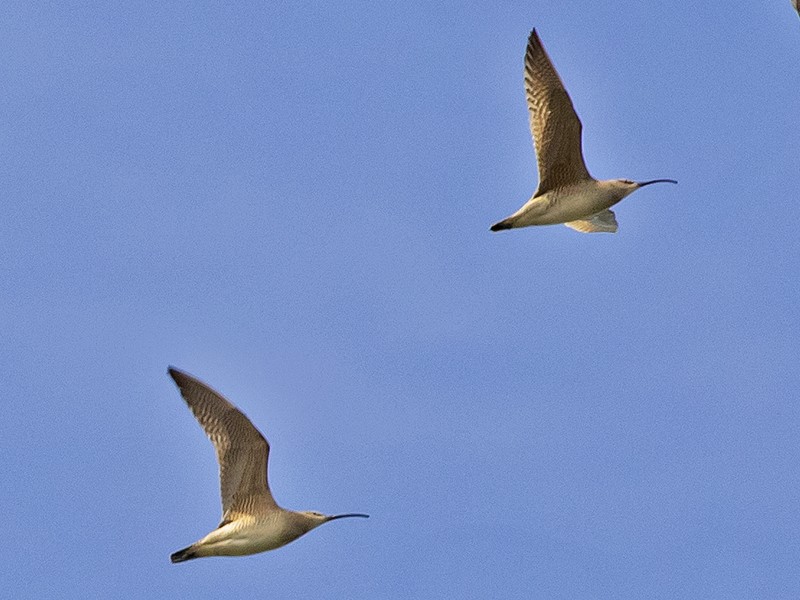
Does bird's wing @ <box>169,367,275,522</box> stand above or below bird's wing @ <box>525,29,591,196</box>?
below

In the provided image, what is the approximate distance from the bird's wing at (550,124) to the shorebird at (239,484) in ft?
20.4

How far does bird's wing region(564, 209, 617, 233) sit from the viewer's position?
3272 centimetres

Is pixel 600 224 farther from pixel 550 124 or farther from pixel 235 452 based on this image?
pixel 235 452

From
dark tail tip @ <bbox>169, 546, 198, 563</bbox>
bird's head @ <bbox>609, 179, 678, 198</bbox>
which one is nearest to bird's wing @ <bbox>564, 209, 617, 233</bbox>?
bird's head @ <bbox>609, 179, 678, 198</bbox>

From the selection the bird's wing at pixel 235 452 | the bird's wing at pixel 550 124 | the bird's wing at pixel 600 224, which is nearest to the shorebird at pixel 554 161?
the bird's wing at pixel 550 124

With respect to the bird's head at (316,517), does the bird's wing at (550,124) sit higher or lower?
higher

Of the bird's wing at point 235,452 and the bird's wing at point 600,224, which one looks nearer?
the bird's wing at point 235,452

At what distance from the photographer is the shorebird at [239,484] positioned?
26438 mm

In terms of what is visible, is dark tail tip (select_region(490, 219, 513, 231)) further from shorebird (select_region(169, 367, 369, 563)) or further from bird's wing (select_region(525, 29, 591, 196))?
shorebird (select_region(169, 367, 369, 563))

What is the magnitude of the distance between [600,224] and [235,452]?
9.34m

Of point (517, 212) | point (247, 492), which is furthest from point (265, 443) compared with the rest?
point (517, 212)

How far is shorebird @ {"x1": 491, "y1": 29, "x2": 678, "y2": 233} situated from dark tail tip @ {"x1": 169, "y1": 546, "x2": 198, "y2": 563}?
7015mm

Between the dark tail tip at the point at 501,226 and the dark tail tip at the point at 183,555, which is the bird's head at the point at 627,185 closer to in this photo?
the dark tail tip at the point at 501,226

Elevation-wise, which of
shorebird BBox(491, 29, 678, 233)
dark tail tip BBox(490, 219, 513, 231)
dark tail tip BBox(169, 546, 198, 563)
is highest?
shorebird BBox(491, 29, 678, 233)
